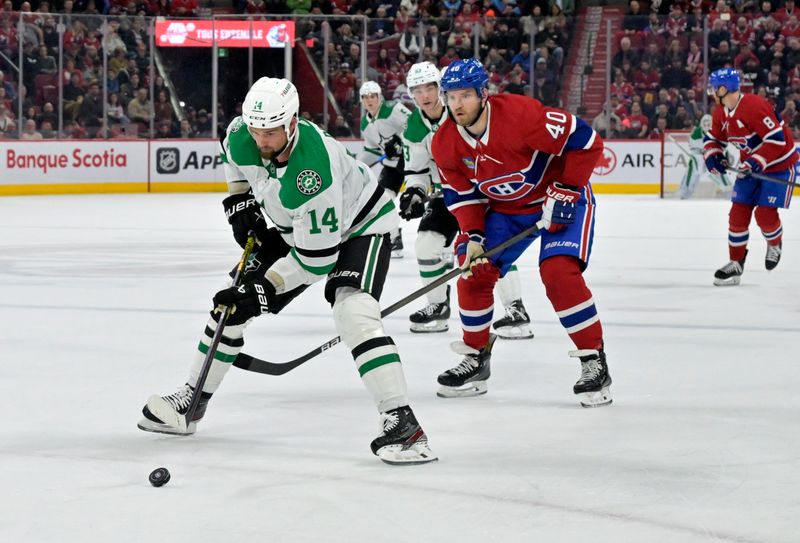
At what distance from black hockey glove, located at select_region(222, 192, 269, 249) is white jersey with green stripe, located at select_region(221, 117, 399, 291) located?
2.2 inches

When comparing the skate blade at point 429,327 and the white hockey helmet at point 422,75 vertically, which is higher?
the white hockey helmet at point 422,75

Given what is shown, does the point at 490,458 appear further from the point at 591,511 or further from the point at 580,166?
the point at 580,166

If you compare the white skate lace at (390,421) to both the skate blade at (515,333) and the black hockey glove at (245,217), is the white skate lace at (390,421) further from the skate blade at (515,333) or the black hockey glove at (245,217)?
the skate blade at (515,333)

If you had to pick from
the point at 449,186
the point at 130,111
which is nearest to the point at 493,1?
the point at 130,111

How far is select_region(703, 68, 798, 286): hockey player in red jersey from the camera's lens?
6988 millimetres

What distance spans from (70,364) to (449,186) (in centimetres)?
152

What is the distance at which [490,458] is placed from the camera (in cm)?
316

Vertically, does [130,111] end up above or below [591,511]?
below

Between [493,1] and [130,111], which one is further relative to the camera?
[493,1]

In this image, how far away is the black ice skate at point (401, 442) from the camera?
3.06 m

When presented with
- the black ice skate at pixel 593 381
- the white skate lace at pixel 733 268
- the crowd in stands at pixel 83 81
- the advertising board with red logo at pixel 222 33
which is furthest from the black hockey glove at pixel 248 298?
the advertising board with red logo at pixel 222 33

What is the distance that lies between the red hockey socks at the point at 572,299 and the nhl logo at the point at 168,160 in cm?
1157

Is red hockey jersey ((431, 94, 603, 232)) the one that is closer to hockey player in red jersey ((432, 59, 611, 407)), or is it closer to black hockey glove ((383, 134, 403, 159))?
hockey player in red jersey ((432, 59, 611, 407))

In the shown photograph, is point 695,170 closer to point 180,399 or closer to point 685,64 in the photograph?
point 685,64
